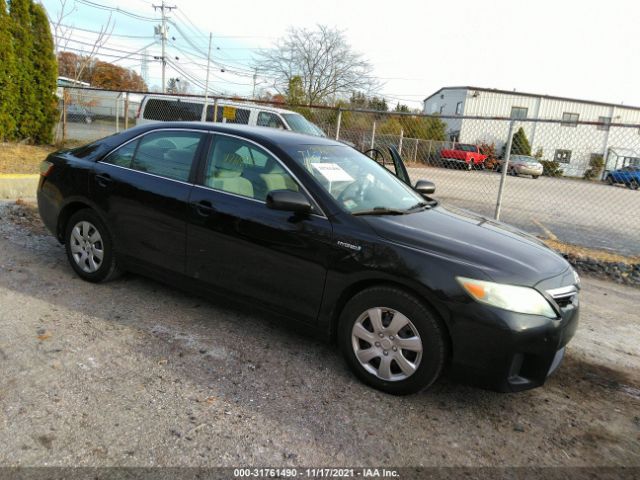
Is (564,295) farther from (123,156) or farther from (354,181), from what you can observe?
(123,156)

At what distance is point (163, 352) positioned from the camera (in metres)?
3.33

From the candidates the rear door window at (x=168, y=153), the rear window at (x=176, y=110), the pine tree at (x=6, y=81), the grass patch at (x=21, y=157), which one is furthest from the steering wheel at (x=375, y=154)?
the pine tree at (x=6, y=81)

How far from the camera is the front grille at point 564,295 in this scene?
291 centimetres

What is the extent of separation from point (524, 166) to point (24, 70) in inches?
549

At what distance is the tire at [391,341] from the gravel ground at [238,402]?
0.14 m

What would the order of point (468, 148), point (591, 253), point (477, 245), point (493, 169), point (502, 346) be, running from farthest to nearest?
point (468, 148), point (493, 169), point (591, 253), point (477, 245), point (502, 346)

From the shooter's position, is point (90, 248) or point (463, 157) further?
point (463, 157)

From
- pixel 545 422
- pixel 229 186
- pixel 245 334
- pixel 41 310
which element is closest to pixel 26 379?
pixel 41 310

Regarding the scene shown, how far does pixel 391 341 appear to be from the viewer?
296 centimetres

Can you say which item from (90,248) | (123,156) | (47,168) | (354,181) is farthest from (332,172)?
(47,168)

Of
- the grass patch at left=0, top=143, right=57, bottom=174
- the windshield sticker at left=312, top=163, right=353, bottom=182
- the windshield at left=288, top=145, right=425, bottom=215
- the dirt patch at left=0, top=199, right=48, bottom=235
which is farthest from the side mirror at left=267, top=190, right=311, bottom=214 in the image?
the grass patch at left=0, top=143, right=57, bottom=174

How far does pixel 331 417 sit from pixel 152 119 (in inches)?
471

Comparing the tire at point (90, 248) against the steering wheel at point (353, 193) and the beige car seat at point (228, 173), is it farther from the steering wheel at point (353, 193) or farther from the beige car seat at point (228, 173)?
the steering wheel at point (353, 193)

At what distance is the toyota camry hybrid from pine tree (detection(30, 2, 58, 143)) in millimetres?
11451
